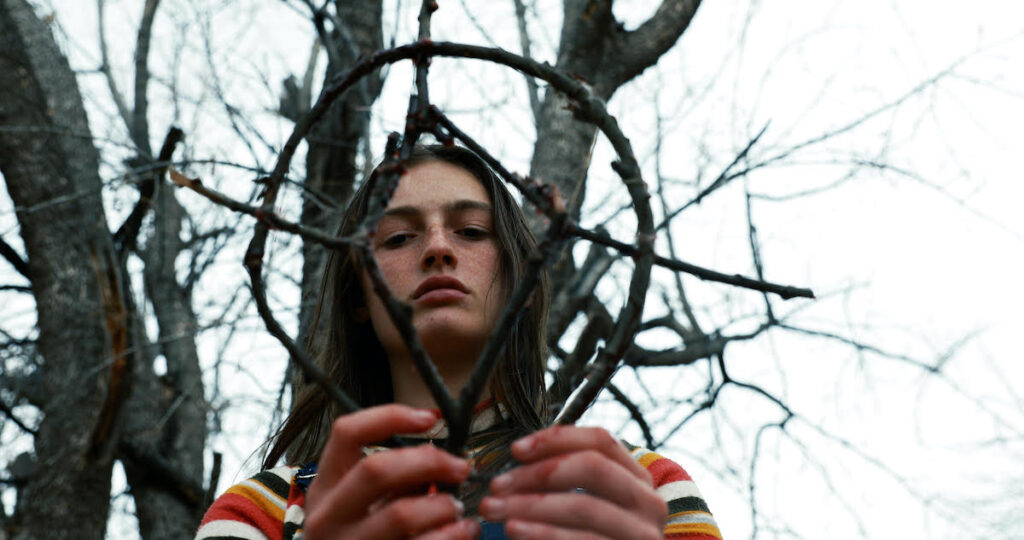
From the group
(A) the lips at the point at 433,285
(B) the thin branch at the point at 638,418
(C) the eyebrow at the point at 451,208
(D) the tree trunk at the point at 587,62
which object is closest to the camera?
(A) the lips at the point at 433,285

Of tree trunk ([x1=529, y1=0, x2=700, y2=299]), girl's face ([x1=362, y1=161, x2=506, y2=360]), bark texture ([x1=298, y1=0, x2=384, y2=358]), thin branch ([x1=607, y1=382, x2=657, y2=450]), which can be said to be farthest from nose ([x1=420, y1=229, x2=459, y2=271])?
bark texture ([x1=298, y1=0, x2=384, y2=358])

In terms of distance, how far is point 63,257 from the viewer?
3.40 m

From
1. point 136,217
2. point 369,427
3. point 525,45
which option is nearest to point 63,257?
point 136,217

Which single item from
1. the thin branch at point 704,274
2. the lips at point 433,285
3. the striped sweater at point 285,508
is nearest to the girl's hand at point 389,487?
the thin branch at point 704,274

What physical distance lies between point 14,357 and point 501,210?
263cm

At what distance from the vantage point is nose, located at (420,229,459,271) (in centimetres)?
150

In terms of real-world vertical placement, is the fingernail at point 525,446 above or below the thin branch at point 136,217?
below

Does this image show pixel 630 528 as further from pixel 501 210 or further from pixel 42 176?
pixel 42 176

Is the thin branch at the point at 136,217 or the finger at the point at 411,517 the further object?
the thin branch at the point at 136,217

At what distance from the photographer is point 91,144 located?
3.44 metres

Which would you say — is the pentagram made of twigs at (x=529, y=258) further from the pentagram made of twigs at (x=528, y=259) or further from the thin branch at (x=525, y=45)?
the thin branch at (x=525, y=45)

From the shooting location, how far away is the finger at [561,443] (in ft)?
2.73

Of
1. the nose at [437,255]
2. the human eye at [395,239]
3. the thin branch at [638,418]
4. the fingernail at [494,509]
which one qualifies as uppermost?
the thin branch at [638,418]

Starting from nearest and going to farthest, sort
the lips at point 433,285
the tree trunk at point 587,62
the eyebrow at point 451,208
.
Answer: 1. the lips at point 433,285
2. the eyebrow at point 451,208
3. the tree trunk at point 587,62
